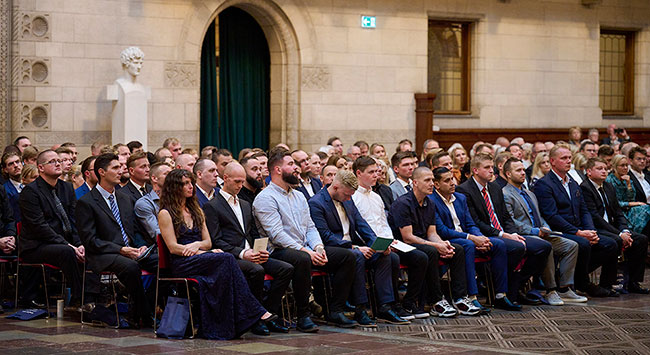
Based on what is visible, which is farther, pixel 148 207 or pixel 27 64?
pixel 27 64

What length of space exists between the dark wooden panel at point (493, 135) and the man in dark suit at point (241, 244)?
413 inches

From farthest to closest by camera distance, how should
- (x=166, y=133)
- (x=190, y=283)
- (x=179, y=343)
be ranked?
(x=166, y=133) → (x=190, y=283) → (x=179, y=343)

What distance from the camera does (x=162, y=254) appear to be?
8.14 metres

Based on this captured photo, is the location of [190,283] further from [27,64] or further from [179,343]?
[27,64]

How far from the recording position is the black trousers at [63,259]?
8.89 m

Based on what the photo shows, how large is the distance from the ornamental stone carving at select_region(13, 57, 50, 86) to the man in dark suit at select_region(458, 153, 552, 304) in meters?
7.63

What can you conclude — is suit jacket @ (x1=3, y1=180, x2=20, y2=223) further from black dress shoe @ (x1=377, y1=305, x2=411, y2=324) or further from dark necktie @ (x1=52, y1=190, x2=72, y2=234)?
black dress shoe @ (x1=377, y1=305, x2=411, y2=324)

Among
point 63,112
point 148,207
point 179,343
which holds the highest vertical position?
point 63,112

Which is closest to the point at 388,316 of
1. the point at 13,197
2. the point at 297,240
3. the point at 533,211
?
the point at 297,240

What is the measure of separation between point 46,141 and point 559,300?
861 cm

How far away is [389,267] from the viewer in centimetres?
915

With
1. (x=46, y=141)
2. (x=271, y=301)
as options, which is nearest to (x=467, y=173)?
(x=271, y=301)

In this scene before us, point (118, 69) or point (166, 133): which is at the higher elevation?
point (118, 69)

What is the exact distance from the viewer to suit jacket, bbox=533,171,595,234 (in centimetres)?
1094
